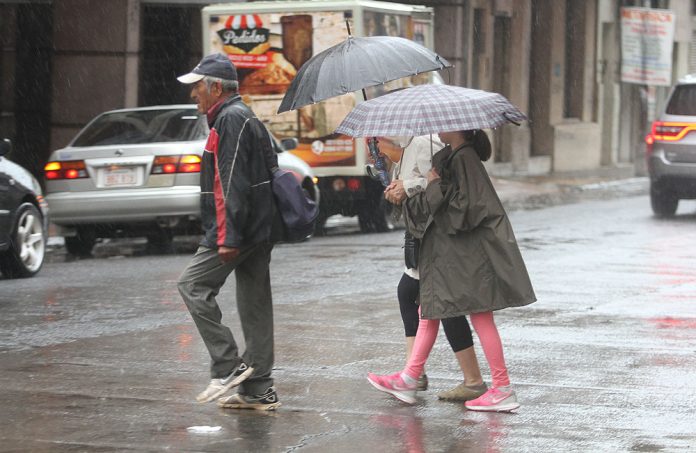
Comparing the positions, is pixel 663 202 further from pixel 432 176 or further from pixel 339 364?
pixel 432 176

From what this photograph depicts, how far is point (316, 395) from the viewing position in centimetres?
745

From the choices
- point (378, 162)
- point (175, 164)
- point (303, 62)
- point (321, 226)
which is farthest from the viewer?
point (321, 226)

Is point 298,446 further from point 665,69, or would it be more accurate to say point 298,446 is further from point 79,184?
point 665,69

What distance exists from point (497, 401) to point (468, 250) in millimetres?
727

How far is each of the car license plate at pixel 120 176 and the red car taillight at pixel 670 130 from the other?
8197mm

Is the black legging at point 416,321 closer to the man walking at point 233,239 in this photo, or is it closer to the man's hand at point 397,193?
the man's hand at point 397,193

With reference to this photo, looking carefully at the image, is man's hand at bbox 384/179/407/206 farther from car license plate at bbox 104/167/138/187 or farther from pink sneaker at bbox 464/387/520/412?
car license plate at bbox 104/167/138/187

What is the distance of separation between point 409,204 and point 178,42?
18124 millimetres

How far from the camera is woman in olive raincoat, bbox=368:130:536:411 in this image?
6.98 metres

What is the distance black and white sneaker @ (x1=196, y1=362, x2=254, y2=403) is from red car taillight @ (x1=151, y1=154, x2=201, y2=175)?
7.78 m

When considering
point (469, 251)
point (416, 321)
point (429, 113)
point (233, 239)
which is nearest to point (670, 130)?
point (416, 321)

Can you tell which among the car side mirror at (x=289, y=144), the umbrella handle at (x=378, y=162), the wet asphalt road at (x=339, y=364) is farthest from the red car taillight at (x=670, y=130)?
the umbrella handle at (x=378, y=162)

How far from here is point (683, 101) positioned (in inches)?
779

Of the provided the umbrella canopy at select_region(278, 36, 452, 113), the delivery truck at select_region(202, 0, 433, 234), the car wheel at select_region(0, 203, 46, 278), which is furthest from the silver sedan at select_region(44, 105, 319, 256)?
the umbrella canopy at select_region(278, 36, 452, 113)
